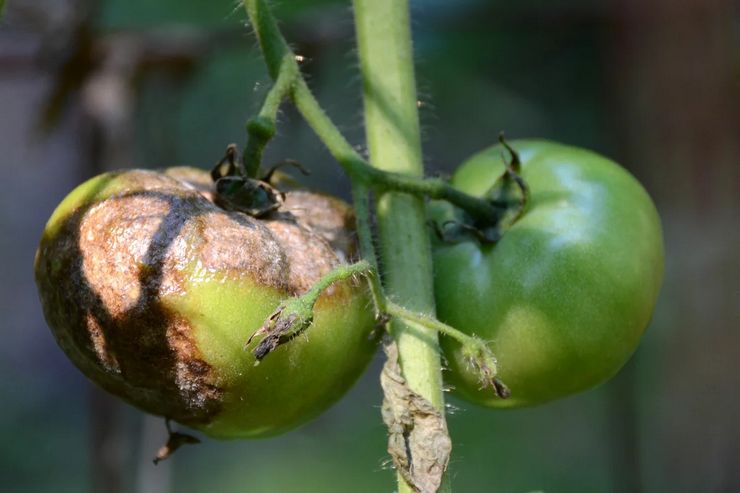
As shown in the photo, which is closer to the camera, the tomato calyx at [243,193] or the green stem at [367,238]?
the green stem at [367,238]

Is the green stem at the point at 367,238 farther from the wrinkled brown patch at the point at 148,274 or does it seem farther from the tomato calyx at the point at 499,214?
the tomato calyx at the point at 499,214

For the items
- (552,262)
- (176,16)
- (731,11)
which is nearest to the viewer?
(552,262)

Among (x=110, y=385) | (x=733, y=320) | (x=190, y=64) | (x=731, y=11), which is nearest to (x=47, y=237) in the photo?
(x=110, y=385)

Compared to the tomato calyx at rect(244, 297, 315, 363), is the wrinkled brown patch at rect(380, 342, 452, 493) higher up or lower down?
lower down

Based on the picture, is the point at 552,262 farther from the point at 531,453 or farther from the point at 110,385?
the point at 531,453

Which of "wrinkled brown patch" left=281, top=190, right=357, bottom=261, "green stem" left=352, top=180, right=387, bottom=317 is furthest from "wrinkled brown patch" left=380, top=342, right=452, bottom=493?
Result: "wrinkled brown patch" left=281, top=190, right=357, bottom=261

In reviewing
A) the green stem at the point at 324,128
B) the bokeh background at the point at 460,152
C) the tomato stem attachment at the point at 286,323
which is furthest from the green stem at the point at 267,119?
the bokeh background at the point at 460,152

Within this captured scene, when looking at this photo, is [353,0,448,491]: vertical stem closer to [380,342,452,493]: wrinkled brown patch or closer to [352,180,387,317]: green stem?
[352,180,387,317]: green stem
